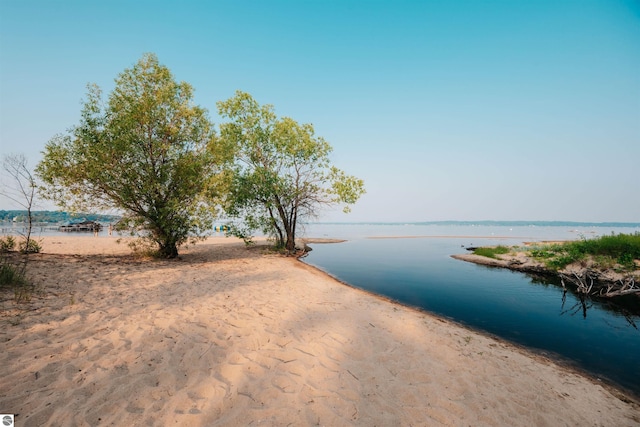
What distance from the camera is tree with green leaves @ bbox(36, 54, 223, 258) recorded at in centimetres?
1291

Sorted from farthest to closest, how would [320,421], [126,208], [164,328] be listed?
[126,208] → [164,328] → [320,421]

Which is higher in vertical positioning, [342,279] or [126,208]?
[126,208]

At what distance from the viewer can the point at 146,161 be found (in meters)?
14.2

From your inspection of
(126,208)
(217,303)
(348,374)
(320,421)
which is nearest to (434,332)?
(348,374)

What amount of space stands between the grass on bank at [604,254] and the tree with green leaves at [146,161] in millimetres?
23818

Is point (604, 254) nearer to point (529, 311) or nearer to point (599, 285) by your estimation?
point (599, 285)

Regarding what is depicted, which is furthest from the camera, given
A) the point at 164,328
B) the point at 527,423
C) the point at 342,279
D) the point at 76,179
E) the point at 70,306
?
the point at 342,279

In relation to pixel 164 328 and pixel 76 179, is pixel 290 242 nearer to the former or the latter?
pixel 76 179

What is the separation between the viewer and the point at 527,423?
4211 millimetres

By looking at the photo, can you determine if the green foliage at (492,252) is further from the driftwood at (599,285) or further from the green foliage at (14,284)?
the green foliage at (14,284)

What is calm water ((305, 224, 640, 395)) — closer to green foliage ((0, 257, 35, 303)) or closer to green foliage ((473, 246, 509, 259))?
green foliage ((473, 246, 509, 259))

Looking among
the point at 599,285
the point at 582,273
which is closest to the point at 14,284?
the point at 599,285

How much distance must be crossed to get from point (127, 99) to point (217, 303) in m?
12.6

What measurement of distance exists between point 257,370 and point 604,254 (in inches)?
917
